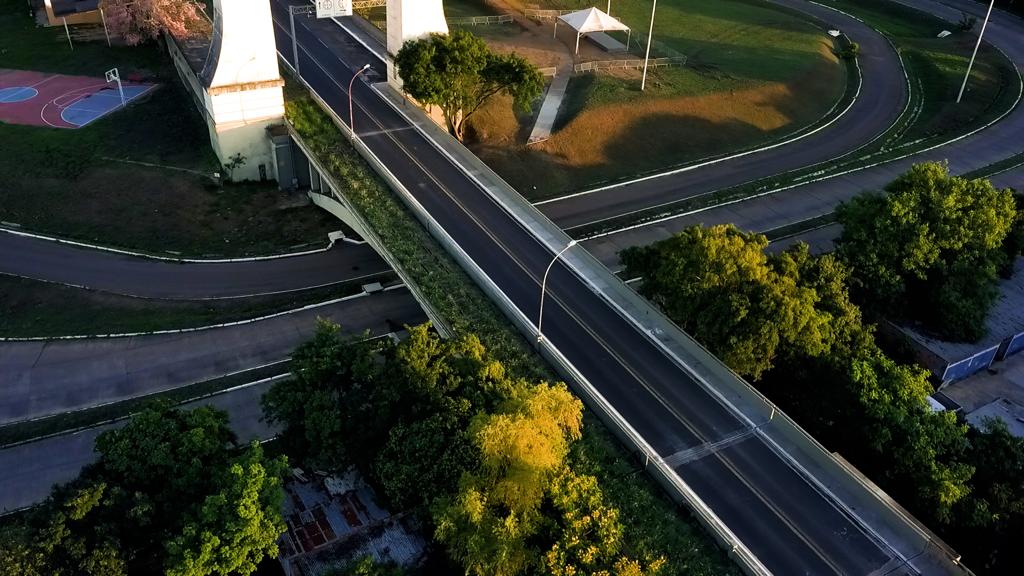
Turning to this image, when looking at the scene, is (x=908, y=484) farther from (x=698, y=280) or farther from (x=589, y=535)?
(x=589, y=535)

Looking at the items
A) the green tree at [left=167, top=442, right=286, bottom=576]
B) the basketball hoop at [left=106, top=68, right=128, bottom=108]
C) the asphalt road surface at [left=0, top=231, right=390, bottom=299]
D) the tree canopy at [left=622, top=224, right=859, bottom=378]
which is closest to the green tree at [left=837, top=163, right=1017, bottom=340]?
the tree canopy at [left=622, top=224, right=859, bottom=378]

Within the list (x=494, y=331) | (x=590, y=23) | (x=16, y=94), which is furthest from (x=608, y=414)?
(x=16, y=94)

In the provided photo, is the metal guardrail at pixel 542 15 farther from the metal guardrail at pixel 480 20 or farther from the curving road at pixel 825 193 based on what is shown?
the curving road at pixel 825 193

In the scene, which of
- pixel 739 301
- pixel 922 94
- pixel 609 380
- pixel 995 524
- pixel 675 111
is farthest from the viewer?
pixel 922 94

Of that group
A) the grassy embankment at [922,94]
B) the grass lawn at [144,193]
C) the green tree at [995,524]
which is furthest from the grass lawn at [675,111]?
the green tree at [995,524]

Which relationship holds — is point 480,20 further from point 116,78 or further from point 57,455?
point 57,455

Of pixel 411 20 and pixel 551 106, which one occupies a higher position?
pixel 411 20

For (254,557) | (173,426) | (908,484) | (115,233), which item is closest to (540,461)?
(254,557)
